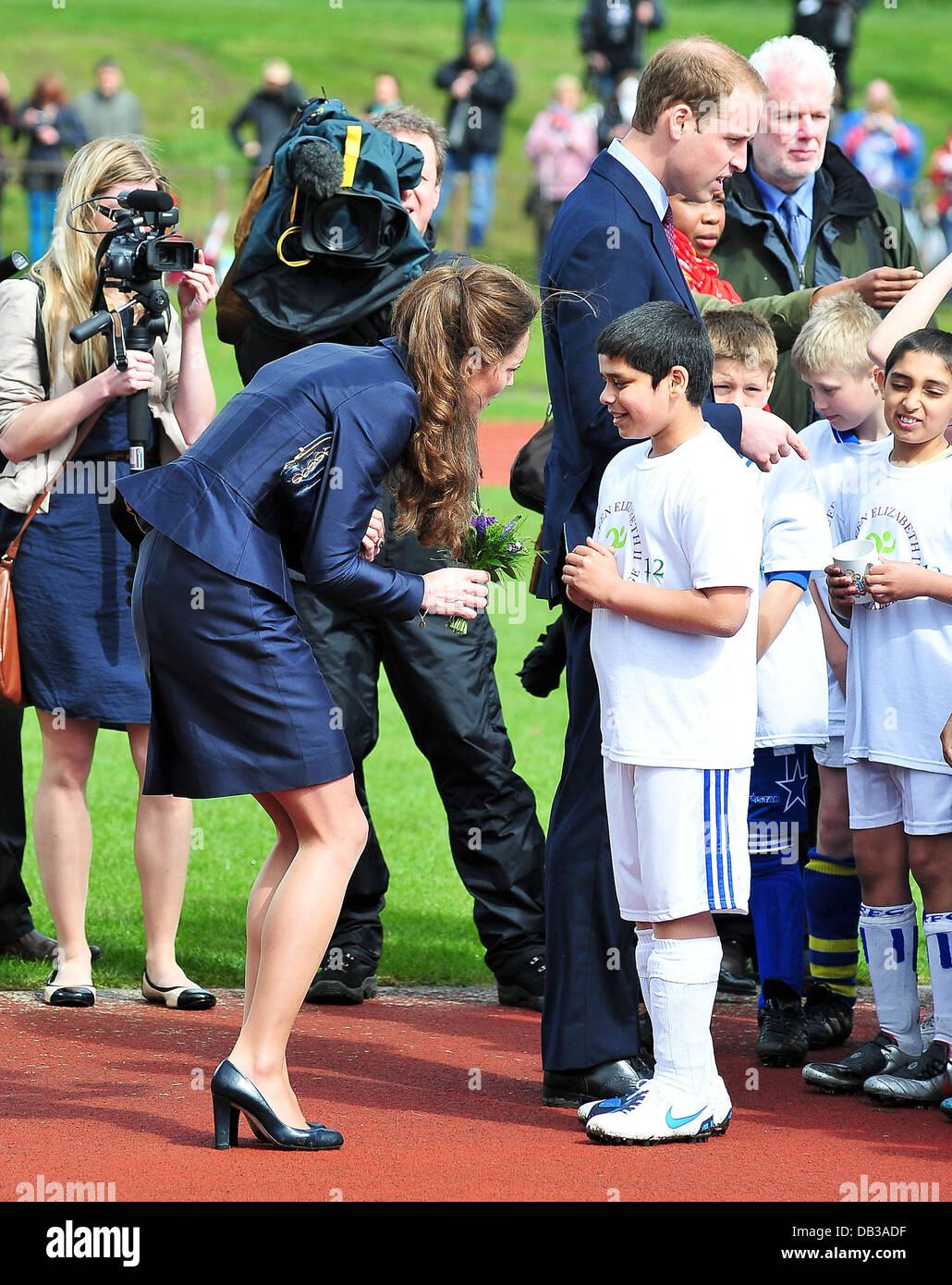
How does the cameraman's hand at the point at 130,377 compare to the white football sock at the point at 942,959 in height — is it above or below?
above

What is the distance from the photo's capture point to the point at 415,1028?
5.38 meters

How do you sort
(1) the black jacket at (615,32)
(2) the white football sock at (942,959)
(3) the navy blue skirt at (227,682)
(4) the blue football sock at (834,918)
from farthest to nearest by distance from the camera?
(1) the black jacket at (615,32) < (4) the blue football sock at (834,918) < (2) the white football sock at (942,959) < (3) the navy blue skirt at (227,682)

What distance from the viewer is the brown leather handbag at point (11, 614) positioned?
539 cm

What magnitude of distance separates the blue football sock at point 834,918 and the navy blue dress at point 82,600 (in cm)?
210

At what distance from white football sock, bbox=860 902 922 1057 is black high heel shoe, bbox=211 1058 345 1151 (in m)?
1.53

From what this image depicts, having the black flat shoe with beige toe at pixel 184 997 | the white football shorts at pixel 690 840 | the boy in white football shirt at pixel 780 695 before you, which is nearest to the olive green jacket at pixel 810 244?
the boy in white football shirt at pixel 780 695

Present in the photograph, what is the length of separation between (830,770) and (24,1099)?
2438 mm

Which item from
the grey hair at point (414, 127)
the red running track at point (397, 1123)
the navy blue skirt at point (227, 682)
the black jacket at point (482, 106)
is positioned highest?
the black jacket at point (482, 106)

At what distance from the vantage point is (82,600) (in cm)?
552

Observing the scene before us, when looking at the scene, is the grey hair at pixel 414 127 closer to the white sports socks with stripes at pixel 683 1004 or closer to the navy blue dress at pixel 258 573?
the navy blue dress at pixel 258 573

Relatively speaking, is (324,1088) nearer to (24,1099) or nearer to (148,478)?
(24,1099)

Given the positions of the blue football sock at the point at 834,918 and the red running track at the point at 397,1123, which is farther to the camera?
the blue football sock at the point at 834,918

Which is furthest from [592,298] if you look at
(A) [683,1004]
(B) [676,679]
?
(A) [683,1004]

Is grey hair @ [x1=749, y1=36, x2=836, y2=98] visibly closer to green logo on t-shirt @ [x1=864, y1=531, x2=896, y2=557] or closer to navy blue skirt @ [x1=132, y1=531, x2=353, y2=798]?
green logo on t-shirt @ [x1=864, y1=531, x2=896, y2=557]
